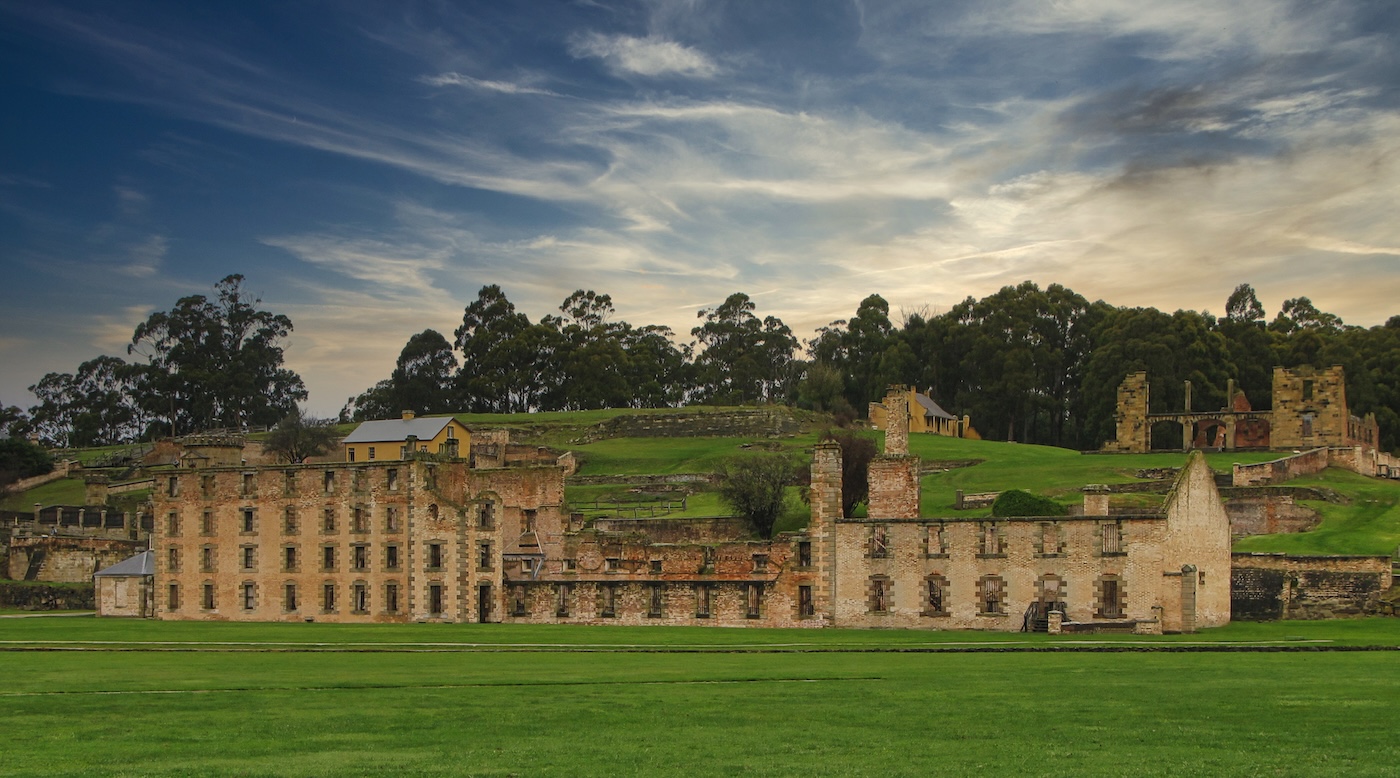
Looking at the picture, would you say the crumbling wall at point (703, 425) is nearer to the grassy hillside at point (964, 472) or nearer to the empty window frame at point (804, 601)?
the grassy hillside at point (964, 472)

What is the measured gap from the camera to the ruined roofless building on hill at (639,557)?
4178cm

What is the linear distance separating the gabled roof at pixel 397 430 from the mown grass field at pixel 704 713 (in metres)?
Answer: 52.7

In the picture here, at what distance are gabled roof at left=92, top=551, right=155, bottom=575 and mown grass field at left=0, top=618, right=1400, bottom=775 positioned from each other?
90.2ft

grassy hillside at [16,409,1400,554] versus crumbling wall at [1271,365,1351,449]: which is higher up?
crumbling wall at [1271,365,1351,449]

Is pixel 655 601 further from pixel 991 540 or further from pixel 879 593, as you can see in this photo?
pixel 991 540

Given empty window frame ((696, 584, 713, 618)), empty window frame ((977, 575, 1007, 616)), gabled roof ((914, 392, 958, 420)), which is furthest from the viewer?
gabled roof ((914, 392, 958, 420))

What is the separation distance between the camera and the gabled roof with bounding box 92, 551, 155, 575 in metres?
58.5

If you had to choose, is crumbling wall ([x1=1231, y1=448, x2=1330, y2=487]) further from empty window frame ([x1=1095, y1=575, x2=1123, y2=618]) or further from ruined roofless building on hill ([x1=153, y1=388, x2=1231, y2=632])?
empty window frame ([x1=1095, y1=575, x2=1123, y2=618])

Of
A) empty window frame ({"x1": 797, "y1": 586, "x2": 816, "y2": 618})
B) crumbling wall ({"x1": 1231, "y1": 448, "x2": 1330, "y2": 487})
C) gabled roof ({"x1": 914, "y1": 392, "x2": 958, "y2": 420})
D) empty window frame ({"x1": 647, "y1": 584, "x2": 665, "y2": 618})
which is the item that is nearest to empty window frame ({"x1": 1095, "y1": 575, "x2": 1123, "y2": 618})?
empty window frame ({"x1": 797, "y1": 586, "x2": 816, "y2": 618})

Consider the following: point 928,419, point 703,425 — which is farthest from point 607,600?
point 928,419

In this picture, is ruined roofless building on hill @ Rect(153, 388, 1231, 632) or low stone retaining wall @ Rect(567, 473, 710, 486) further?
low stone retaining wall @ Rect(567, 473, 710, 486)

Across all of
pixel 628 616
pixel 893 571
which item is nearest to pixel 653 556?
pixel 628 616

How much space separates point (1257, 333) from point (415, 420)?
61584 millimetres

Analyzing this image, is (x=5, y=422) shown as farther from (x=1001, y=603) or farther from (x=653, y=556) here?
(x=1001, y=603)
